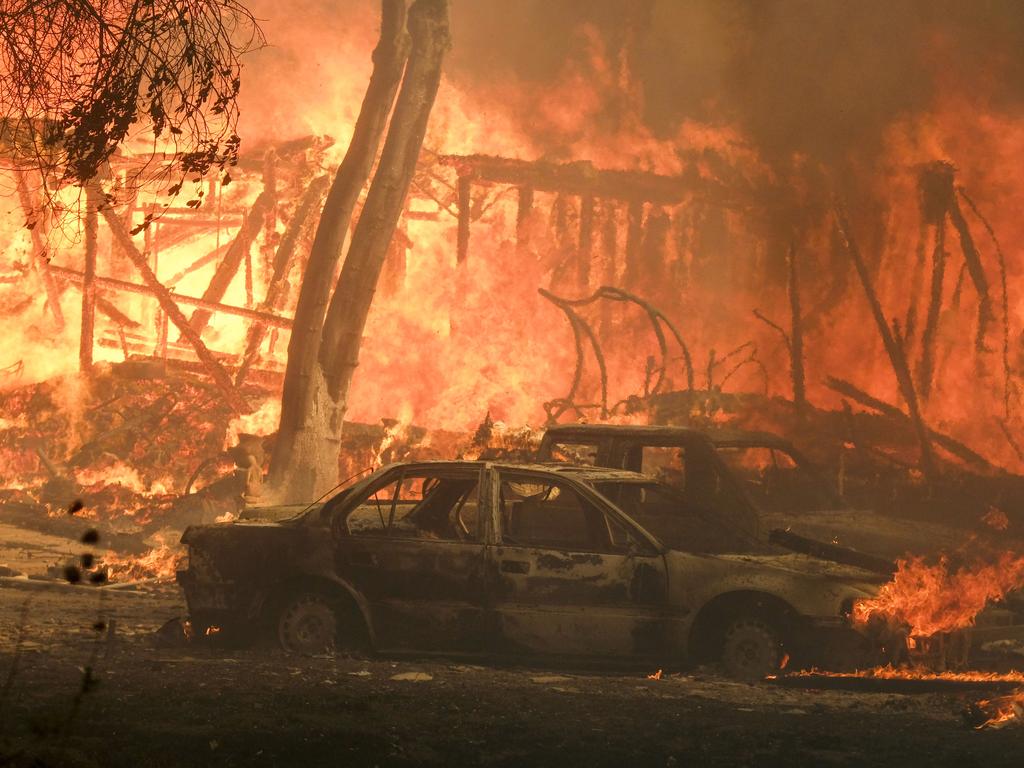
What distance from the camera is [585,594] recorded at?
292 inches

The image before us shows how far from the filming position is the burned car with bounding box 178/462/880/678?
24.1 feet

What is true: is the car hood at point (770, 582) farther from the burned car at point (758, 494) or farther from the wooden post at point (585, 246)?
the wooden post at point (585, 246)

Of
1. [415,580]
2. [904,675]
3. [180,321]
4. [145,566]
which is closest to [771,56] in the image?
[180,321]

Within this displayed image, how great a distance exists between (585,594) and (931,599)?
2202 mm

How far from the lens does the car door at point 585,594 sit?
24.2 feet

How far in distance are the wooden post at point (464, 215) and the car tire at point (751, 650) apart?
12731 mm

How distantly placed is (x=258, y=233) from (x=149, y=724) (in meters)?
14.5

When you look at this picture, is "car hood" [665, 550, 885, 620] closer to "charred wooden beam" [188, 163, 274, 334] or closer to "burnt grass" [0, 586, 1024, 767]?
"burnt grass" [0, 586, 1024, 767]

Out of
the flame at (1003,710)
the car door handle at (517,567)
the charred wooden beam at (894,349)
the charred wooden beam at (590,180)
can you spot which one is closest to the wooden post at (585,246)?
the charred wooden beam at (590,180)

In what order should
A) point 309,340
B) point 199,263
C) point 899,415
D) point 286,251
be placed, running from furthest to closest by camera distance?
point 199,263
point 286,251
point 899,415
point 309,340

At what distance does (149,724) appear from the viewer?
5.92m

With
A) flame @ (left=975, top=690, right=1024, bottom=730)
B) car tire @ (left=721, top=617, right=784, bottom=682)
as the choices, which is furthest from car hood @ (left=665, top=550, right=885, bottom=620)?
flame @ (left=975, top=690, right=1024, bottom=730)

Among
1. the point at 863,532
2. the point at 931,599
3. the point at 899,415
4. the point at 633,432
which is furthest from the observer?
the point at 899,415

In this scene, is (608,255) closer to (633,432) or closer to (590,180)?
(590,180)
